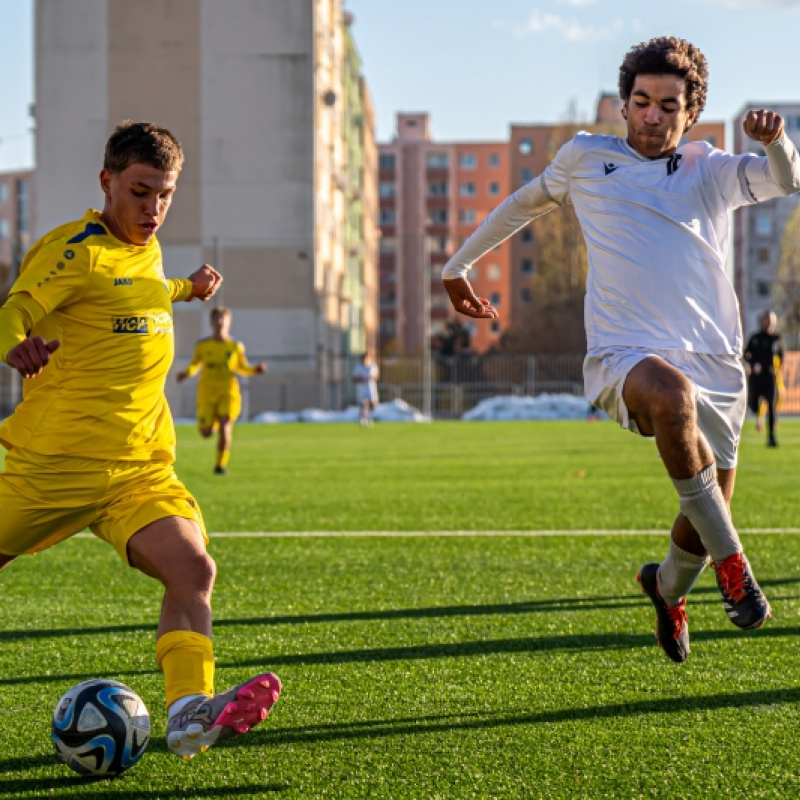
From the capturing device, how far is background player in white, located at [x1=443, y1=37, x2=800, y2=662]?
4359 mm

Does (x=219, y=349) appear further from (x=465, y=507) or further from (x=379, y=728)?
(x=379, y=728)

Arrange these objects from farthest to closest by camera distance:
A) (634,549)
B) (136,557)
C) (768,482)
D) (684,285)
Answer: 1. (768,482)
2. (634,549)
3. (684,285)
4. (136,557)

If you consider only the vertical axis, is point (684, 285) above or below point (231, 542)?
above

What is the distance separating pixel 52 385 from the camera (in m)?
3.94

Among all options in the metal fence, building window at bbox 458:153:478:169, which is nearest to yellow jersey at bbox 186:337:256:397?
the metal fence

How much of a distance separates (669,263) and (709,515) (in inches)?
36.2

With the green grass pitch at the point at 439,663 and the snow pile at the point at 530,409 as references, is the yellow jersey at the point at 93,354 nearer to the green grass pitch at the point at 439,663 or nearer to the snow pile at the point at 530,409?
the green grass pitch at the point at 439,663

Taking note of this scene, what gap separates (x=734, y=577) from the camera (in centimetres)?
405

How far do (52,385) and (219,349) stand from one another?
12703 millimetres

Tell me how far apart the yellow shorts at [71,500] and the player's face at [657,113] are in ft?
7.01

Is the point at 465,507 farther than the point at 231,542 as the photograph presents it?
Yes

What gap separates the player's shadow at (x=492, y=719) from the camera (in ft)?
12.7

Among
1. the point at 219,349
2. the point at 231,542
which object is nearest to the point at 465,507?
the point at 231,542

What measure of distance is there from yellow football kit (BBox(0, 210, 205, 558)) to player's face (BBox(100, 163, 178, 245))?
5 cm
